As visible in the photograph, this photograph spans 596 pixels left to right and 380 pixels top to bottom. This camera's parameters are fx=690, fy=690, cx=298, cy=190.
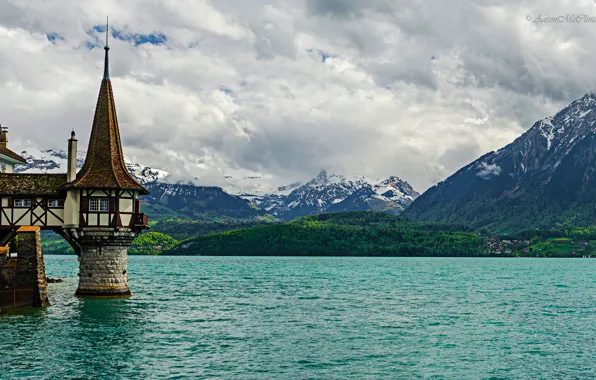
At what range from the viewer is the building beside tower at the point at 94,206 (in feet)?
218

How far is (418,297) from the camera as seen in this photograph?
88938 mm

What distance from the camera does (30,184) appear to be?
71000 millimetres

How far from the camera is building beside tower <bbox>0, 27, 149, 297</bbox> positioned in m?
66.6

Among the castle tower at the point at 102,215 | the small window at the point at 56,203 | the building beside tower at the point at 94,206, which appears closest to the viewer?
the castle tower at the point at 102,215

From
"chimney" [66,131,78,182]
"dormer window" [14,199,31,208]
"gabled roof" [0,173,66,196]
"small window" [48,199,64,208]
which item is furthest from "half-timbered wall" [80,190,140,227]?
"dormer window" [14,199,31,208]

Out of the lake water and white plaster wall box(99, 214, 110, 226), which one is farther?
white plaster wall box(99, 214, 110, 226)

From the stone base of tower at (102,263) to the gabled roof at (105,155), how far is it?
481cm

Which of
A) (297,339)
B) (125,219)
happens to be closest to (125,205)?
(125,219)

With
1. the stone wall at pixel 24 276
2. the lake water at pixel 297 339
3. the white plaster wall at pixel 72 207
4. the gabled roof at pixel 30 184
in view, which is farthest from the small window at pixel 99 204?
the lake water at pixel 297 339

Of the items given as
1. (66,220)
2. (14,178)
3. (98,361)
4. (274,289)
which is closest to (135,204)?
(66,220)

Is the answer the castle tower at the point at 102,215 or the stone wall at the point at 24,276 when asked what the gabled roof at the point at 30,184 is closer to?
the castle tower at the point at 102,215

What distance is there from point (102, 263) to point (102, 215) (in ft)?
15.6

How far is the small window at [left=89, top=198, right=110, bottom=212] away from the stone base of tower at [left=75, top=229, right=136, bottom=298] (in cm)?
237

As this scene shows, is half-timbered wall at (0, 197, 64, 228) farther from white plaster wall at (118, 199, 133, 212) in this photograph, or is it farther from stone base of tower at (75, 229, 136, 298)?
white plaster wall at (118, 199, 133, 212)
